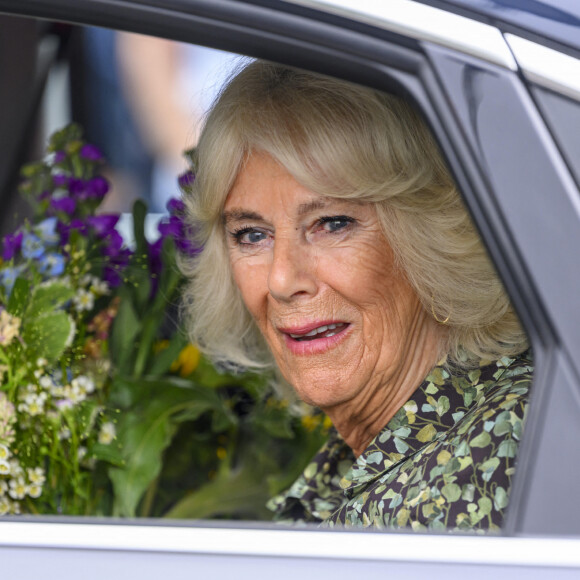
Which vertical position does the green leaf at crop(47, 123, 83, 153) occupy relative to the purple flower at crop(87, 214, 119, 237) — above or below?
above

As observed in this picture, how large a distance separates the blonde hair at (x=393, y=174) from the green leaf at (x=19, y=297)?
0.61 metres

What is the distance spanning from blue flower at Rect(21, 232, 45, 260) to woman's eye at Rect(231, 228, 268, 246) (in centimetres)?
60

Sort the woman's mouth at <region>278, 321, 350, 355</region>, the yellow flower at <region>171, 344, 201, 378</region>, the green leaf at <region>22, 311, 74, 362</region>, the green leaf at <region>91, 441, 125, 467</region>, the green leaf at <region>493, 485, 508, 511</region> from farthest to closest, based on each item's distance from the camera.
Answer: the yellow flower at <region>171, 344, 201, 378</region> < the green leaf at <region>91, 441, 125, 467</region> < the green leaf at <region>22, 311, 74, 362</region> < the woman's mouth at <region>278, 321, 350, 355</region> < the green leaf at <region>493, 485, 508, 511</region>

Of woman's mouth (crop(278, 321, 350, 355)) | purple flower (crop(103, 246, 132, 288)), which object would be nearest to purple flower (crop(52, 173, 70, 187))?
purple flower (crop(103, 246, 132, 288))

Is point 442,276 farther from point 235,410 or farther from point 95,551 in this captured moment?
point 235,410

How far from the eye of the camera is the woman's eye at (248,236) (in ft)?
5.68

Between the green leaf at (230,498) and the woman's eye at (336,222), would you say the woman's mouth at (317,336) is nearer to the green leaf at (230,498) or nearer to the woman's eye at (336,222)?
the woman's eye at (336,222)

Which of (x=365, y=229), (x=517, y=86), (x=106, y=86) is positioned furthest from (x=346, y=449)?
(x=106, y=86)

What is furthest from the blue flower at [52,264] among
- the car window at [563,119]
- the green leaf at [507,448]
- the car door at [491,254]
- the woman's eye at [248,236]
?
the car window at [563,119]

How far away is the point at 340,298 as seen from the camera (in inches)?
63.1

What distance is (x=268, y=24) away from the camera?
0.97 metres

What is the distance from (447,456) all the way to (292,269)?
506 millimetres

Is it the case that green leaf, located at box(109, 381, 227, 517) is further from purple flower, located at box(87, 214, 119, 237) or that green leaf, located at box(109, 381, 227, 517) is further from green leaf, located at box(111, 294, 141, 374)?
purple flower, located at box(87, 214, 119, 237)

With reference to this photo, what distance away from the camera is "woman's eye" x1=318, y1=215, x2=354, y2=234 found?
5.16ft
